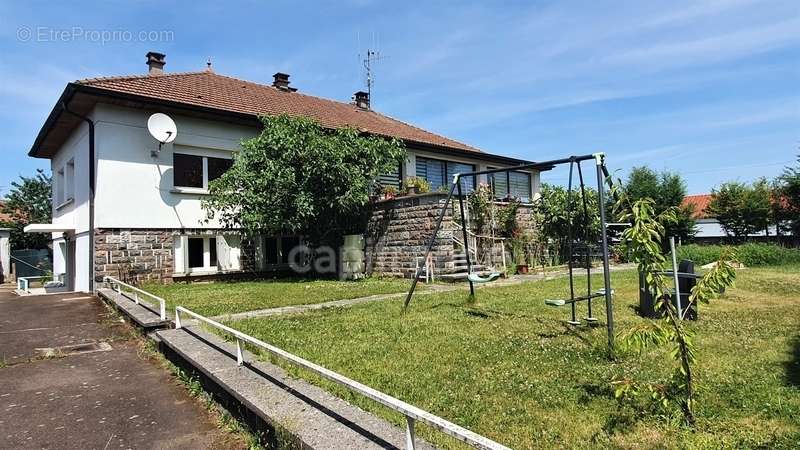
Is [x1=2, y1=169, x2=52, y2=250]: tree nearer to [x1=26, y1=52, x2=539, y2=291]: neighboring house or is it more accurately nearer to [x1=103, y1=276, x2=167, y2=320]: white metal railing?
[x1=26, y1=52, x2=539, y2=291]: neighboring house

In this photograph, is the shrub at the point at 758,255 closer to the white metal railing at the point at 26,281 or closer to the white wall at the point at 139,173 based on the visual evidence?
the white wall at the point at 139,173

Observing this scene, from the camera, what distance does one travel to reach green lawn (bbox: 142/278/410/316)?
8702 mm

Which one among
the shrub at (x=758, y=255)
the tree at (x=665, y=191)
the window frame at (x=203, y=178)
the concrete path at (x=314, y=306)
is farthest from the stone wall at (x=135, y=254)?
the tree at (x=665, y=191)

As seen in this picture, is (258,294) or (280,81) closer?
(258,294)

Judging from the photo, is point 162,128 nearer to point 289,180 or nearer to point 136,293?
point 289,180

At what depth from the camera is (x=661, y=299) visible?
343 centimetres

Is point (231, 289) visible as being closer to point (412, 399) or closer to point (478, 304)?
point (478, 304)

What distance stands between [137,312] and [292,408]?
5.42 metres

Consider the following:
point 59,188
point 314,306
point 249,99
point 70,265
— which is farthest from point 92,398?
point 59,188

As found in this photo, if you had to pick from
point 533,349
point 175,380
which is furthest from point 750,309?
point 175,380

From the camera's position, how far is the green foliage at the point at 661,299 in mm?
3158

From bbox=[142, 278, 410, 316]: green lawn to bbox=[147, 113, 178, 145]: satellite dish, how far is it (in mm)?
4056

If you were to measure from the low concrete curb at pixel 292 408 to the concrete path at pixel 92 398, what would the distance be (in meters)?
0.35

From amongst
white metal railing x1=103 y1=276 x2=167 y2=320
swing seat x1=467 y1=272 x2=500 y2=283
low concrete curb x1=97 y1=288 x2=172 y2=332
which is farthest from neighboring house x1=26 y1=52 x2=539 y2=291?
swing seat x1=467 y1=272 x2=500 y2=283
